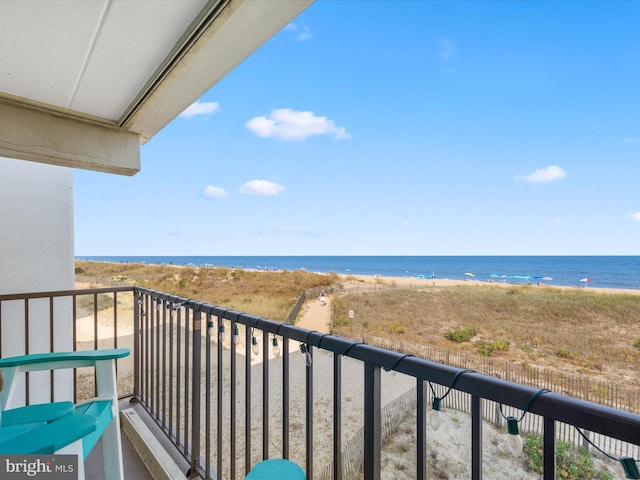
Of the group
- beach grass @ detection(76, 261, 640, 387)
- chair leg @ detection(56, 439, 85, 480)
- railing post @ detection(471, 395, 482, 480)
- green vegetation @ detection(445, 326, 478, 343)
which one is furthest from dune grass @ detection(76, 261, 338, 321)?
railing post @ detection(471, 395, 482, 480)

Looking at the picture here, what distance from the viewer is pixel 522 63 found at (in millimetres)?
17531

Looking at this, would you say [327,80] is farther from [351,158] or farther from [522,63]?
[351,158]

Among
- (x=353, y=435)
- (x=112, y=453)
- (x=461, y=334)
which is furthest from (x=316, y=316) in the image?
(x=112, y=453)

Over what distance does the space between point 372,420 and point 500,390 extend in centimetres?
33

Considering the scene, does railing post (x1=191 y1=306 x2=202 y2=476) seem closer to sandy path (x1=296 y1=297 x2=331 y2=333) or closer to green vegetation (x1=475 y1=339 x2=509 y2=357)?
sandy path (x1=296 y1=297 x2=331 y2=333)

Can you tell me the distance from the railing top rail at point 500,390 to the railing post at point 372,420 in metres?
0.04

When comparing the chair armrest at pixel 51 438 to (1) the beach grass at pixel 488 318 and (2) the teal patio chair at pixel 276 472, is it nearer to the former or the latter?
(2) the teal patio chair at pixel 276 472

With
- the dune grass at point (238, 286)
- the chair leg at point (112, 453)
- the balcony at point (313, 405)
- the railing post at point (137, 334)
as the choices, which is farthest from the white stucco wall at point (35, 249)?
the dune grass at point (238, 286)

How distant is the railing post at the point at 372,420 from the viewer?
727 mm

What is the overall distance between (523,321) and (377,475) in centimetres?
1472

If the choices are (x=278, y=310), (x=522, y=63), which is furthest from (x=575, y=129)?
(x=278, y=310)

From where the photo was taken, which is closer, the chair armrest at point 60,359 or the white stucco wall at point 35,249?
the chair armrest at point 60,359

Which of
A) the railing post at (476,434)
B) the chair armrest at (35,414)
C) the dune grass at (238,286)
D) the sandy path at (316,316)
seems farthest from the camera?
the dune grass at (238,286)

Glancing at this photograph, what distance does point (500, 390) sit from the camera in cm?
51
